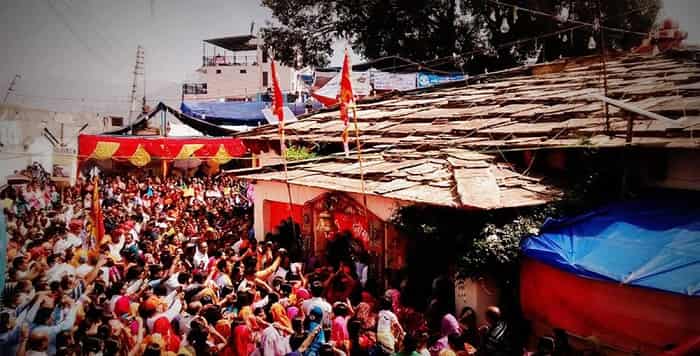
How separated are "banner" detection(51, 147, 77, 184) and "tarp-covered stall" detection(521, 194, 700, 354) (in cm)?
567

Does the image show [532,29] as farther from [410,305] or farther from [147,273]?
[147,273]

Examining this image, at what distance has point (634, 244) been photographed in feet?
19.0

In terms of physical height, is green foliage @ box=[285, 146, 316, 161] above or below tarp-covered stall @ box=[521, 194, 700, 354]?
above

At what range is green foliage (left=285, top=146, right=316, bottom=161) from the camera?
462 inches

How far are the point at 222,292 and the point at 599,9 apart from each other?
18441 millimetres

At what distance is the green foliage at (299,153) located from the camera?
11.7 meters

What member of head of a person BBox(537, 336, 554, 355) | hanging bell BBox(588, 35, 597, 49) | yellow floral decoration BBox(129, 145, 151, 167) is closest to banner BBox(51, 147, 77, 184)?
head of a person BBox(537, 336, 554, 355)

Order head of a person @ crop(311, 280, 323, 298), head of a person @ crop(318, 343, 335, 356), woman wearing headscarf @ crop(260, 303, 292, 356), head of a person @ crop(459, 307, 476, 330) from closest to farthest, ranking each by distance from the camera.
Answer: head of a person @ crop(318, 343, 335, 356), woman wearing headscarf @ crop(260, 303, 292, 356), head of a person @ crop(459, 307, 476, 330), head of a person @ crop(311, 280, 323, 298)

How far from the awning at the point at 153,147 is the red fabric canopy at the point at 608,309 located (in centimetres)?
1009

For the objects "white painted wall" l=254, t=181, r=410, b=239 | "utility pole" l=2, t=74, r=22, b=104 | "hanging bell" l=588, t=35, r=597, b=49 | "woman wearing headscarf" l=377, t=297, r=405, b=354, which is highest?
"hanging bell" l=588, t=35, r=597, b=49

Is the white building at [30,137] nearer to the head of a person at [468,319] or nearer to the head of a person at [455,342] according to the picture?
the head of a person at [455,342]

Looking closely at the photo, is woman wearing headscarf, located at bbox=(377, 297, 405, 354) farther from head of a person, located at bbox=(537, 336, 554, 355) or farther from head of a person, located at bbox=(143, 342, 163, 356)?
head of a person, located at bbox=(143, 342, 163, 356)

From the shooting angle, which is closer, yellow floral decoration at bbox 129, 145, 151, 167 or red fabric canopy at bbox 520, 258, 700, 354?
red fabric canopy at bbox 520, 258, 700, 354

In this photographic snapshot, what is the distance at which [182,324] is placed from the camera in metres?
5.62
